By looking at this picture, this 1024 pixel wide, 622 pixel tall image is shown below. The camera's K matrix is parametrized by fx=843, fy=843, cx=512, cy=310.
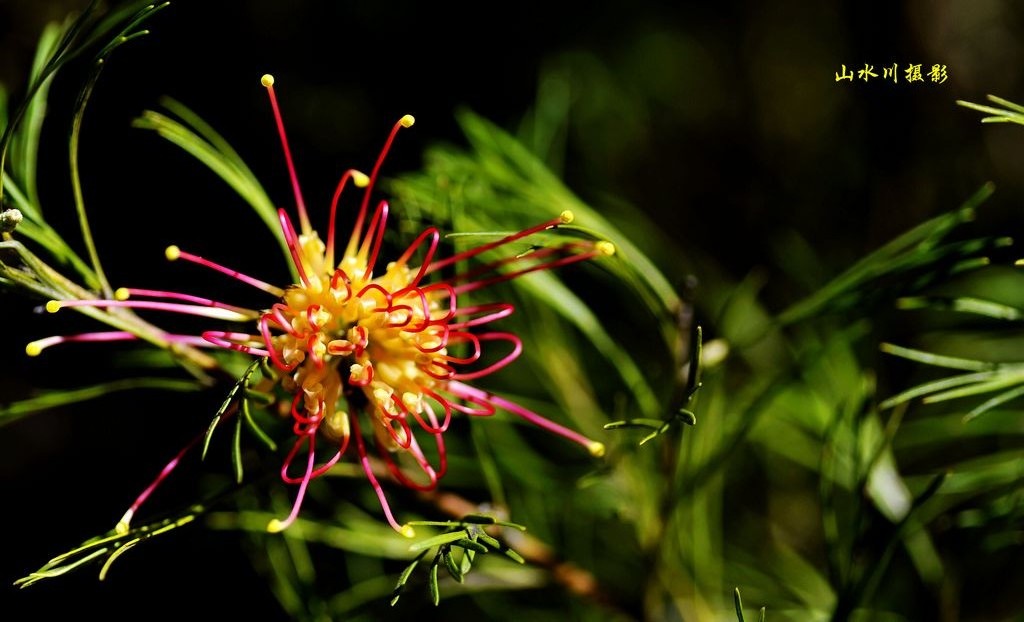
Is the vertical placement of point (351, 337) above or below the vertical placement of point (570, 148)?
below

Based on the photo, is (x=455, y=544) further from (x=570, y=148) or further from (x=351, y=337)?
(x=570, y=148)

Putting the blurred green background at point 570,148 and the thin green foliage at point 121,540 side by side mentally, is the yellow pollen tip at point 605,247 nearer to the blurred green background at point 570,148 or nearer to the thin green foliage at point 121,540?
the thin green foliage at point 121,540

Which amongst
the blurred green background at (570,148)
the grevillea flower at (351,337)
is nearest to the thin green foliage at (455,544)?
the grevillea flower at (351,337)

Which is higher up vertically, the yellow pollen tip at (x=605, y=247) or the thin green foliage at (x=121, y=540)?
the yellow pollen tip at (x=605, y=247)

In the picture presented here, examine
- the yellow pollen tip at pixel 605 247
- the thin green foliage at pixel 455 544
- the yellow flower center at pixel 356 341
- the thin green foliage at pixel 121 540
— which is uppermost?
the yellow pollen tip at pixel 605 247

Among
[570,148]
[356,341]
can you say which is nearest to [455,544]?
[356,341]
